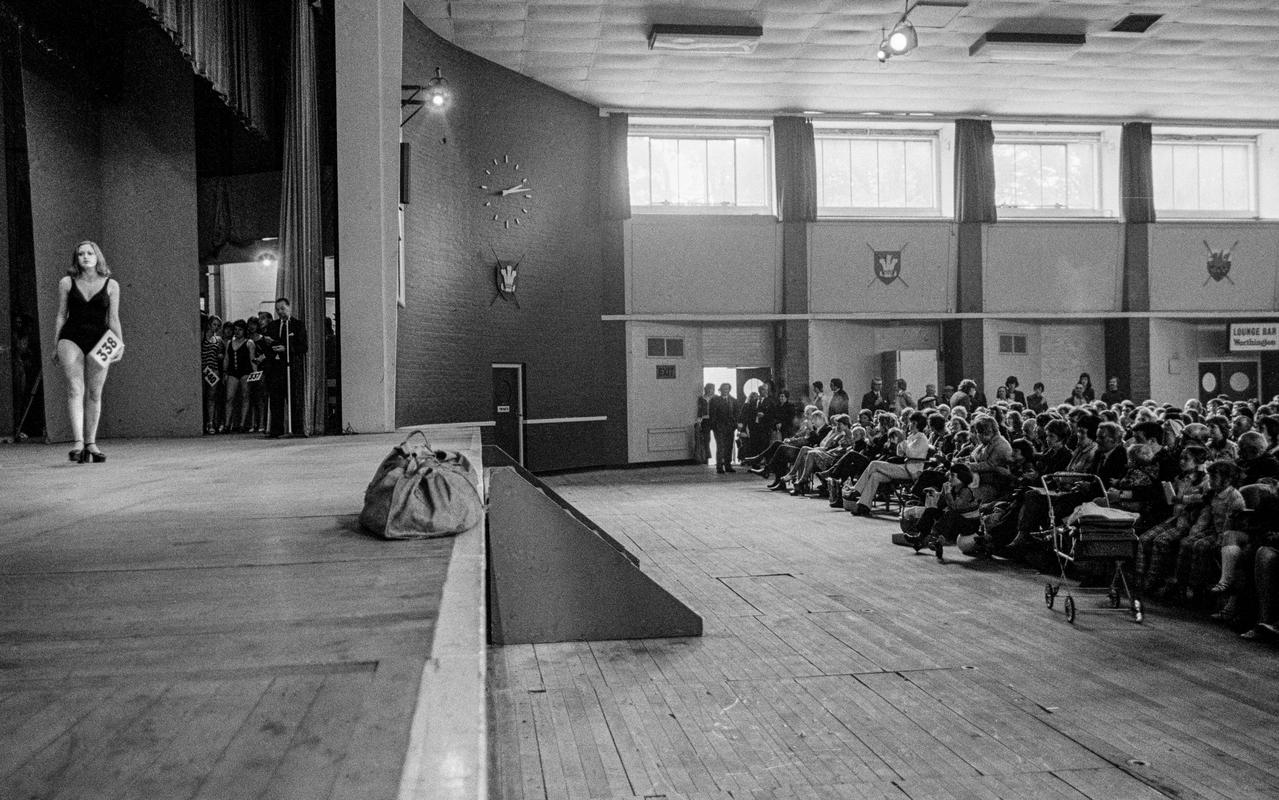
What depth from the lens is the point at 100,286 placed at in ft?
20.6

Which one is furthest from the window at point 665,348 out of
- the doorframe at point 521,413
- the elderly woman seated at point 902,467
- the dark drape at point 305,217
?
the dark drape at point 305,217

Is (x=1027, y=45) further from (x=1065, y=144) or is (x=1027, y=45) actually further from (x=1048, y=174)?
(x=1065, y=144)

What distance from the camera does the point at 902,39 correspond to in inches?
446

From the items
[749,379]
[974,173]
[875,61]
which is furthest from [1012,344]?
[875,61]

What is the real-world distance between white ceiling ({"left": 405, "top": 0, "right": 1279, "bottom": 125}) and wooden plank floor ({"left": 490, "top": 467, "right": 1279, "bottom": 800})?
8.25 meters

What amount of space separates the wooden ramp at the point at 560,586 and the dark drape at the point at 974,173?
1325cm

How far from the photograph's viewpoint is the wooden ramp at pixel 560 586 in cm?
516

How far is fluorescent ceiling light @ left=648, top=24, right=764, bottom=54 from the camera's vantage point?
12242 millimetres

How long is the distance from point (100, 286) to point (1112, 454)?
683 centimetres

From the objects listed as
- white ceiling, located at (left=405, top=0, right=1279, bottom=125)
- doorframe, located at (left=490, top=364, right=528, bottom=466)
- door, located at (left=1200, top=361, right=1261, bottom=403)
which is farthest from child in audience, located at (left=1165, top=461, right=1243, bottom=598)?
door, located at (left=1200, top=361, right=1261, bottom=403)

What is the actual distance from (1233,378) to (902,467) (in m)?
11.1

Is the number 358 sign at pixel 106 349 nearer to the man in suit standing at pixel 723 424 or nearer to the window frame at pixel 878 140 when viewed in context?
the man in suit standing at pixel 723 424

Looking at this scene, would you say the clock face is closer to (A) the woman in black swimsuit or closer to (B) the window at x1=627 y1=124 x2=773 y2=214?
(B) the window at x1=627 y1=124 x2=773 y2=214

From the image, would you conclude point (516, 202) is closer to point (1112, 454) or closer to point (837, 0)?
point (837, 0)
